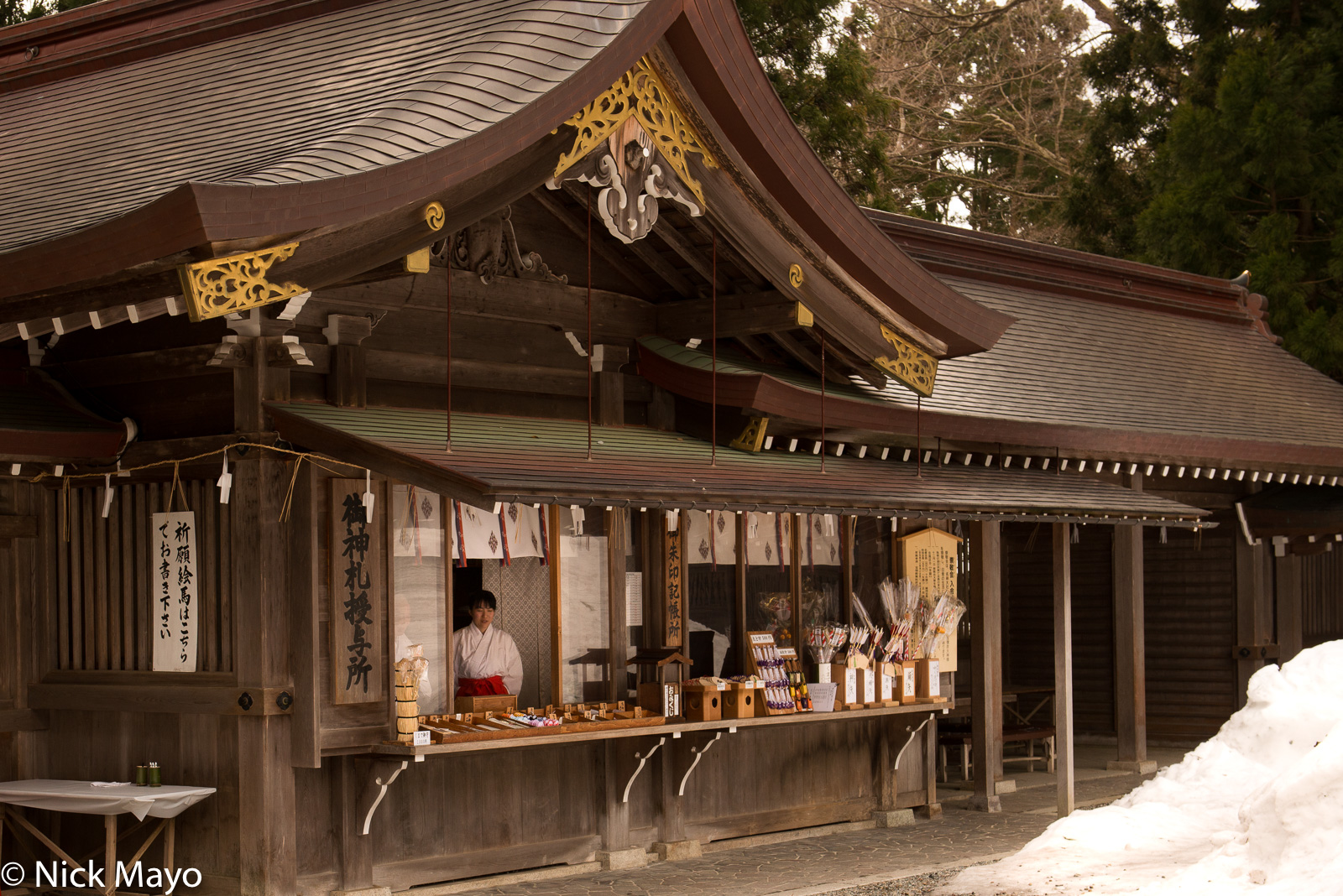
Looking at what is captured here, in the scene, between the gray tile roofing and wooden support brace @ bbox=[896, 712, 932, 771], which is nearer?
wooden support brace @ bbox=[896, 712, 932, 771]

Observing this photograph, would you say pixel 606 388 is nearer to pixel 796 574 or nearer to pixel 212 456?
pixel 796 574

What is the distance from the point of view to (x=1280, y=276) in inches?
808

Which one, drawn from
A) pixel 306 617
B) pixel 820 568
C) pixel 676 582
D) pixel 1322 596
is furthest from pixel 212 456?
→ pixel 1322 596

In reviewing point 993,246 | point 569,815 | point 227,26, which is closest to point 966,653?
point 993,246

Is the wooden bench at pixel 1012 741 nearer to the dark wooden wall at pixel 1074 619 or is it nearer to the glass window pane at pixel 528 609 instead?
the dark wooden wall at pixel 1074 619

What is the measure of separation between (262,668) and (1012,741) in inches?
333

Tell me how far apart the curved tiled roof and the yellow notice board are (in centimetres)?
553

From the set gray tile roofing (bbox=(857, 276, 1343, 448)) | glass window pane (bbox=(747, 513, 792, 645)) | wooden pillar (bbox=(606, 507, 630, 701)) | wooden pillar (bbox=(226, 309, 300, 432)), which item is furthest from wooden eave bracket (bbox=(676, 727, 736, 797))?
wooden pillar (bbox=(226, 309, 300, 432))

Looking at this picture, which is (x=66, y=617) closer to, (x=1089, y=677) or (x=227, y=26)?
(x=227, y=26)

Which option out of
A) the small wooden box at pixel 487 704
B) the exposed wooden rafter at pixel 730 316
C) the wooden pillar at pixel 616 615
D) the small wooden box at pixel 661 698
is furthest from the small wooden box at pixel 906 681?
the small wooden box at pixel 487 704

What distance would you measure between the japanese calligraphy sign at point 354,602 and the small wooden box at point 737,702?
2.56 metres

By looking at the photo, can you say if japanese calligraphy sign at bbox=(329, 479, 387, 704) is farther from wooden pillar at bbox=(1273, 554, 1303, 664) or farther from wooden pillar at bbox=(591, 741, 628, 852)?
wooden pillar at bbox=(1273, 554, 1303, 664)

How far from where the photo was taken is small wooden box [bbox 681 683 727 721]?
9852 mm

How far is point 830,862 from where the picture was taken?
10.0 metres
